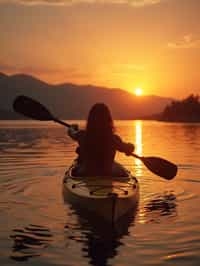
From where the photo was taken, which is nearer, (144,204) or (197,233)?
(197,233)

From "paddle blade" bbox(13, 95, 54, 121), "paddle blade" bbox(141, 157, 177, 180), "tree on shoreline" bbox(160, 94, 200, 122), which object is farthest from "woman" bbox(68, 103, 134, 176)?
"tree on shoreline" bbox(160, 94, 200, 122)

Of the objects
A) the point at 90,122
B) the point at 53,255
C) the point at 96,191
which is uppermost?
the point at 90,122

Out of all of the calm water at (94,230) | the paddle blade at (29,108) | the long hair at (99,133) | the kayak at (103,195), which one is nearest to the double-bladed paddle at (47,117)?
the paddle blade at (29,108)

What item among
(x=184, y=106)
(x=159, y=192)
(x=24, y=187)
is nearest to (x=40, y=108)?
(x=24, y=187)

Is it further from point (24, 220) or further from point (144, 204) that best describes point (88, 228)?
point (144, 204)

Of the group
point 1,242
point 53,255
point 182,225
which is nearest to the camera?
point 53,255

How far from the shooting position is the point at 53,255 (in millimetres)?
5973

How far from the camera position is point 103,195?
768 centimetres

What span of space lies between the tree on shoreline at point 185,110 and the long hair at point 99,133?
132m

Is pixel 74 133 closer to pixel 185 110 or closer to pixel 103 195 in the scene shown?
pixel 103 195

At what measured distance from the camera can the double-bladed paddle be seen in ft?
35.6

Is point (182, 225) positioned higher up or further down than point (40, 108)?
further down

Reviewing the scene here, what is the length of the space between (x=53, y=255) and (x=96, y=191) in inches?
88.7

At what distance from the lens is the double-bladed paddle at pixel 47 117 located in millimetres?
10836
